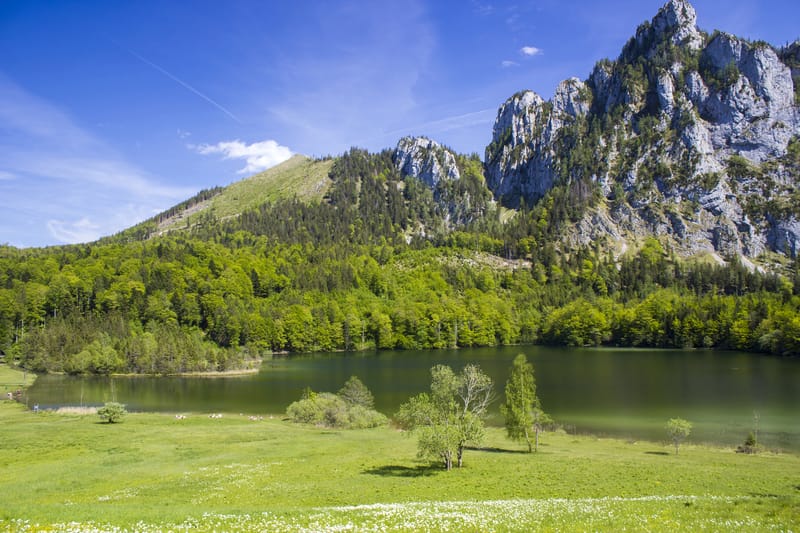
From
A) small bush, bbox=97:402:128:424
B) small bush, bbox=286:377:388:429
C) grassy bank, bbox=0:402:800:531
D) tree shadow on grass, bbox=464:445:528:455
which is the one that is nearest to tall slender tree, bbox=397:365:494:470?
grassy bank, bbox=0:402:800:531

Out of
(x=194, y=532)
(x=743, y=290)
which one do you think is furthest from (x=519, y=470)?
(x=743, y=290)

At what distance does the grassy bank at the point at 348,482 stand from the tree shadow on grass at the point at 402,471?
0.49 ft

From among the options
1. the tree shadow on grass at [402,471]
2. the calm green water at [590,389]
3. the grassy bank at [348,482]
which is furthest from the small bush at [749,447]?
the tree shadow on grass at [402,471]

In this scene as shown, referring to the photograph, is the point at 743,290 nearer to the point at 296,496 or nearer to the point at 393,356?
the point at 393,356

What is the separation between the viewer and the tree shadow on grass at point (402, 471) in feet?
116

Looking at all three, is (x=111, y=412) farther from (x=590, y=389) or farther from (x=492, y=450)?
(x=590, y=389)

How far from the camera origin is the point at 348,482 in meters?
32.3

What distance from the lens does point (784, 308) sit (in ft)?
424

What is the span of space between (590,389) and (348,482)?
6099cm

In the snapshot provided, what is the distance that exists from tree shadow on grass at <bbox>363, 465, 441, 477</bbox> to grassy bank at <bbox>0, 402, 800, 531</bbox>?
5.8 inches

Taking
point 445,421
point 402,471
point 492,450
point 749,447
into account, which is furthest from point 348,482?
point 749,447

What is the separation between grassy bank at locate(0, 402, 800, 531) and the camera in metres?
18.7

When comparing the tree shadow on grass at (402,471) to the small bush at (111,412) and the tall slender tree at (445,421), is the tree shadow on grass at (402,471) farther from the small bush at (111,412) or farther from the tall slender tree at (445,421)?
the small bush at (111,412)

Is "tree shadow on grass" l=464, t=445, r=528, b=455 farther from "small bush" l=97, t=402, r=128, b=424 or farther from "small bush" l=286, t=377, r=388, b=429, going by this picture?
"small bush" l=97, t=402, r=128, b=424
